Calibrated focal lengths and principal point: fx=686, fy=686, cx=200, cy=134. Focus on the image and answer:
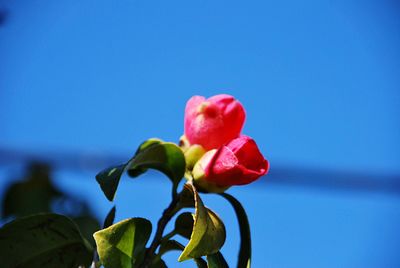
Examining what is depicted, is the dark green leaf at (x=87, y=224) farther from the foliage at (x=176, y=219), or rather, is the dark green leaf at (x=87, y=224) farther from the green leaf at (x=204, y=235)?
the green leaf at (x=204, y=235)

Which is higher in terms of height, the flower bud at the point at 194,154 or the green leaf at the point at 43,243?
the flower bud at the point at 194,154

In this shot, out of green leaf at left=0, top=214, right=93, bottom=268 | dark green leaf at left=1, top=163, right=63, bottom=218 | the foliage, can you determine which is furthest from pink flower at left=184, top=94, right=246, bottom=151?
dark green leaf at left=1, top=163, right=63, bottom=218

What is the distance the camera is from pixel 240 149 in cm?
102

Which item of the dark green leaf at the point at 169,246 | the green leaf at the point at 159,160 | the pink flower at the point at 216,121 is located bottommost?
the dark green leaf at the point at 169,246

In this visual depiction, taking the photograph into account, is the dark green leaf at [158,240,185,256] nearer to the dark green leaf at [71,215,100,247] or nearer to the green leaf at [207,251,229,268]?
the green leaf at [207,251,229,268]

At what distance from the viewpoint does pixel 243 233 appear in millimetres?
1070

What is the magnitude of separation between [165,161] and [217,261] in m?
0.22

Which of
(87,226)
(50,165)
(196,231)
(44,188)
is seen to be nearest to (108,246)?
(196,231)

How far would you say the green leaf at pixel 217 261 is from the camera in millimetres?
953

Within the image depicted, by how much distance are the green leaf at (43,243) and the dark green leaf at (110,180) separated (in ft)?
0.34

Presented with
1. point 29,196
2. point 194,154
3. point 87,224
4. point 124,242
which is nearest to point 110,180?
point 124,242

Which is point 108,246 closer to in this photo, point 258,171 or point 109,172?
point 109,172

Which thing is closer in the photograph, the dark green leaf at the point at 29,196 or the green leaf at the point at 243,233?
the green leaf at the point at 243,233

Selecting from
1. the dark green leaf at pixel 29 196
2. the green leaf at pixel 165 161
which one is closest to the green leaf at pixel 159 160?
the green leaf at pixel 165 161
